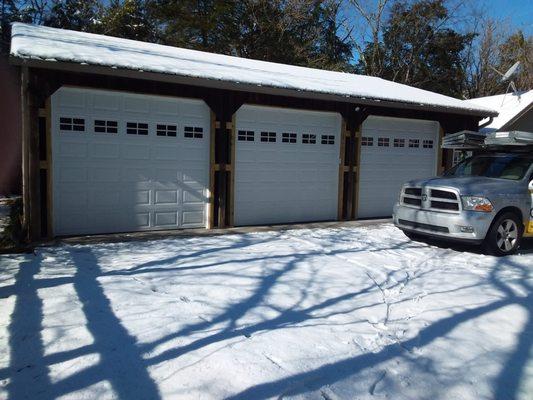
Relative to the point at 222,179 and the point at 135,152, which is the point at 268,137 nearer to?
the point at 222,179

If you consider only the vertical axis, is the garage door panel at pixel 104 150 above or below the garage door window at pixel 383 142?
below

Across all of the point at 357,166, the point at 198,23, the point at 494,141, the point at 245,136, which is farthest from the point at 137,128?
the point at 198,23

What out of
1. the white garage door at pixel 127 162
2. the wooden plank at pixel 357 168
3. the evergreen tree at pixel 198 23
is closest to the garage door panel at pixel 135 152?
the white garage door at pixel 127 162

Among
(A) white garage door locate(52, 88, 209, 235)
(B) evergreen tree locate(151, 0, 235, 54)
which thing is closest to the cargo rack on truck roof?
(A) white garage door locate(52, 88, 209, 235)

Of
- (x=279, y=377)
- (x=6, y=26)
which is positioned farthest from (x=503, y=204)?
(x=6, y=26)

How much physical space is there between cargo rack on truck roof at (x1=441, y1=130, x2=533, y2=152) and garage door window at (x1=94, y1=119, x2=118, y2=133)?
6498mm

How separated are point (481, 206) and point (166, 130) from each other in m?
5.73

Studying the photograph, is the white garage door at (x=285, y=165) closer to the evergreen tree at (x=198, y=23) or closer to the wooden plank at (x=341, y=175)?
the wooden plank at (x=341, y=175)

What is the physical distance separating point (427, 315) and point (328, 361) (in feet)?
5.05

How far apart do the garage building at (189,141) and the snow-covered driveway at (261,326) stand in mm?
1733

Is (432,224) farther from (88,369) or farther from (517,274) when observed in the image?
(88,369)

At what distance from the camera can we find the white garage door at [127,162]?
26.1 ft

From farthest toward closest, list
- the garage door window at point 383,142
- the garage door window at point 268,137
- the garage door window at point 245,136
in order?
1. the garage door window at point 383,142
2. the garage door window at point 268,137
3. the garage door window at point 245,136

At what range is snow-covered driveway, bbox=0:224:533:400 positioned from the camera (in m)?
3.11
